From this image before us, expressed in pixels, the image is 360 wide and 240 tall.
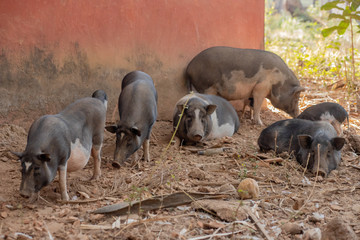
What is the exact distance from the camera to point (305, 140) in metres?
5.83

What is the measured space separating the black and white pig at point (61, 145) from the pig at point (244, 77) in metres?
3.28

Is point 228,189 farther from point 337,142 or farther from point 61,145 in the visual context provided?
point 337,142

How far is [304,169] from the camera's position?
5434 millimetres

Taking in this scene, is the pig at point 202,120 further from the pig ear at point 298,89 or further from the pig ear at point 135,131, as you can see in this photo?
the pig ear at point 298,89

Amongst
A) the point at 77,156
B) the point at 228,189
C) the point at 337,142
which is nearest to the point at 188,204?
the point at 228,189

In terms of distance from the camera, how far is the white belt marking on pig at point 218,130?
7488 millimetres

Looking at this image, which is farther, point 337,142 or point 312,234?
point 337,142

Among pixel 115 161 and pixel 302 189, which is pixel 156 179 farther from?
pixel 302 189

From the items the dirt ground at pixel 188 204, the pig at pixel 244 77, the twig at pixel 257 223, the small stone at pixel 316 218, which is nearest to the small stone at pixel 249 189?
the dirt ground at pixel 188 204

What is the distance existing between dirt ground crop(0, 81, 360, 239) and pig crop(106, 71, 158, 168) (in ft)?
0.73

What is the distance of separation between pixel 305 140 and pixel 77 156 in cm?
291

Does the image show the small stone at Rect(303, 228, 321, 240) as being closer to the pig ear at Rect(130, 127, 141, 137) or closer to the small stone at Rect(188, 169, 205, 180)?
the small stone at Rect(188, 169, 205, 180)

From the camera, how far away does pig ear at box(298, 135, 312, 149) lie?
5.81 metres

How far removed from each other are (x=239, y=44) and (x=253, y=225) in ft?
19.7
